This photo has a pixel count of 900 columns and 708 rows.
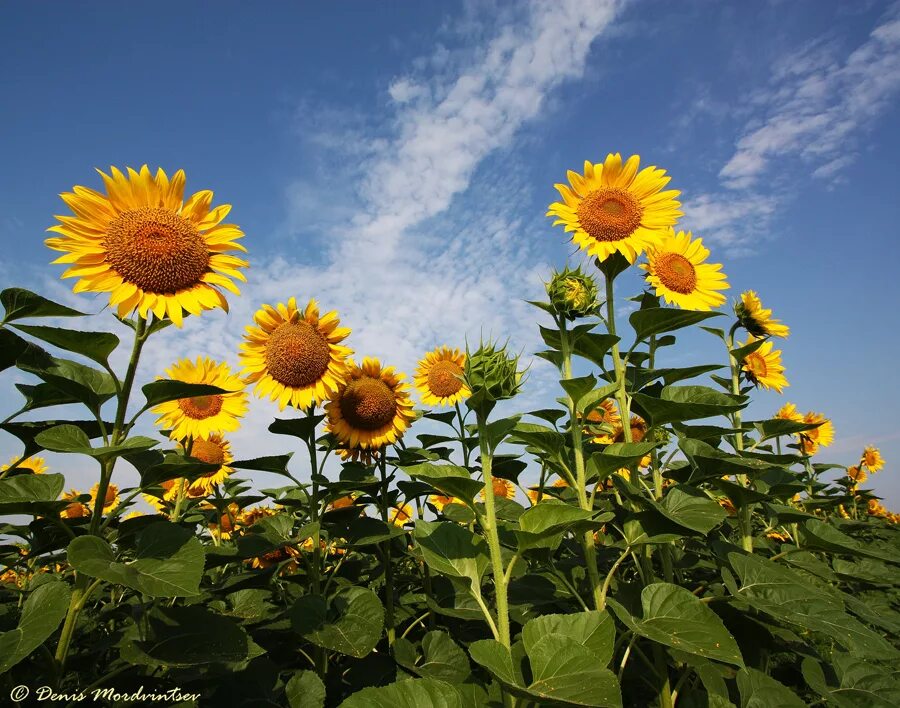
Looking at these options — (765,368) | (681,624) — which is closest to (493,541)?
(681,624)

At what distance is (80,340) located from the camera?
2105 millimetres

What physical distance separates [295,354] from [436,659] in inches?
73.2

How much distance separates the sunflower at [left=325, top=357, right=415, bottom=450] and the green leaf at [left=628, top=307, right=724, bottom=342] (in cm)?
171

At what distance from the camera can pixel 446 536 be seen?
229 centimetres

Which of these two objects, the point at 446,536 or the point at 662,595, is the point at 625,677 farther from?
the point at 446,536

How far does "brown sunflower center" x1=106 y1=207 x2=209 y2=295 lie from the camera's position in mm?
2504

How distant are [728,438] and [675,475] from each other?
1.08 meters

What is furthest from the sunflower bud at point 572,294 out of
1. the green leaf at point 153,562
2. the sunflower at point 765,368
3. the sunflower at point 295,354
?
the sunflower at point 765,368

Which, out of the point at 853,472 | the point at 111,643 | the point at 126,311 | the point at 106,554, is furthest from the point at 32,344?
the point at 853,472

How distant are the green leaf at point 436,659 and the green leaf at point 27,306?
6.77 feet

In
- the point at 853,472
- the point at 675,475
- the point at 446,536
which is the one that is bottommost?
the point at 446,536

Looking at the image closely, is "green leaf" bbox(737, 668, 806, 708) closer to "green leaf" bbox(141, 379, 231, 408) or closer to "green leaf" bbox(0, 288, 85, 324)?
"green leaf" bbox(141, 379, 231, 408)

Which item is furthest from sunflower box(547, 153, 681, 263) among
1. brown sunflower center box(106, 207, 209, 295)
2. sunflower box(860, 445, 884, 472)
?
sunflower box(860, 445, 884, 472)

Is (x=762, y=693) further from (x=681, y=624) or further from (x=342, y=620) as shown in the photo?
(x=342, y=620)
